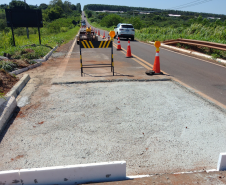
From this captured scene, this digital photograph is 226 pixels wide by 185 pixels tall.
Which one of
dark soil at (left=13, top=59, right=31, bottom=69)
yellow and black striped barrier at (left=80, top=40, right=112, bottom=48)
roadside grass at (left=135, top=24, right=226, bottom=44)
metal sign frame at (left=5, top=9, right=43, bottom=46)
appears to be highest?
metal sign frame at (left=5, top=9, right=43, bottom=46)

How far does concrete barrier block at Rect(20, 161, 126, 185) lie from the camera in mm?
2406

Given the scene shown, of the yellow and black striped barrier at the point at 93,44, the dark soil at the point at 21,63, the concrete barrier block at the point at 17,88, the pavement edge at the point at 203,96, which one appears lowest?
the pavement edge at the point at 203,96

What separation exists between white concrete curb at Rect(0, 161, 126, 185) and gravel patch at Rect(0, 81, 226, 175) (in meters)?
0.34

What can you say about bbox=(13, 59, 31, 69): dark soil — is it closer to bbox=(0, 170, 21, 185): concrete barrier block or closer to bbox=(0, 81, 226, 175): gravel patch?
bbox=(0, 81, 226, 175): gravel patch

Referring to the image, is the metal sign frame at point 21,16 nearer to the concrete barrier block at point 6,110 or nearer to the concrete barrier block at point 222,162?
the concrete barrier block at point 6,110

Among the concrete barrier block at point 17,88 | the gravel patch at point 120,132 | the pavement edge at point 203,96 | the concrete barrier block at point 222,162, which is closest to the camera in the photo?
the concrete barrier block at point 222,162

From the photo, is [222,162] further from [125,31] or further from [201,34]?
[125,31]

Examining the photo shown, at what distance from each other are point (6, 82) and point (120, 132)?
13.5 feet

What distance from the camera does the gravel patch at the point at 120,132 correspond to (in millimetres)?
2986

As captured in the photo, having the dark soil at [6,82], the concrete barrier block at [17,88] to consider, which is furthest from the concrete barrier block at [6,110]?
the dark soil at [6,82]

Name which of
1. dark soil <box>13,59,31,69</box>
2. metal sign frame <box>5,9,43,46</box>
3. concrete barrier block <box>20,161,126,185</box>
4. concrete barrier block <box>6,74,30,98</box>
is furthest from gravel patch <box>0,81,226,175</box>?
metal sign frame <box>5,9,43,46</box>

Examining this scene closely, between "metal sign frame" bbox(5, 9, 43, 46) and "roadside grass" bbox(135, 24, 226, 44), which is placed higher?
"metal sign frame" bbox(5, 9, 43, 46)

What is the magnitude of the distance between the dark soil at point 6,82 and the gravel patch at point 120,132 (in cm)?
124

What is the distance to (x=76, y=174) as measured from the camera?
8.10 ft
